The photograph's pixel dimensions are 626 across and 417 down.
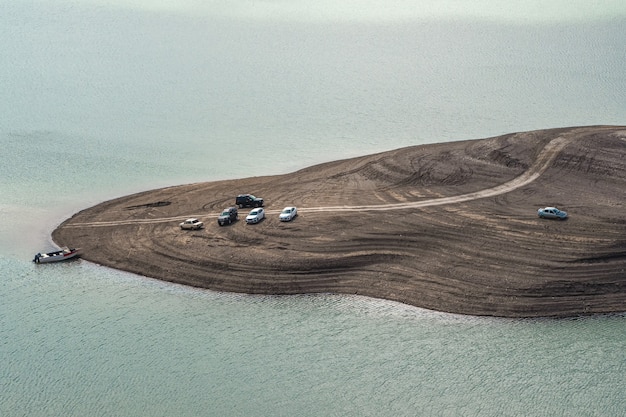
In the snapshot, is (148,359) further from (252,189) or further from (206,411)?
(252,189)

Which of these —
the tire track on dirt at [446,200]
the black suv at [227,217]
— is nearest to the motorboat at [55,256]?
the tire track on dirt at [446,200]

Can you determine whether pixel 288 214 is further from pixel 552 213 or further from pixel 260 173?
pixel 552 213

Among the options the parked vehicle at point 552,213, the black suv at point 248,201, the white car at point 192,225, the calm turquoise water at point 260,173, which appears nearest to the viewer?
the calm turquoise water at point 260,173

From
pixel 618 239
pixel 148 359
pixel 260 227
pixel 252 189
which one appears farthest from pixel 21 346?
pixel 618 239

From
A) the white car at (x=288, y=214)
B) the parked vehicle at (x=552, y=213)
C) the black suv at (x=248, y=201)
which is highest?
the black suv at (x=248, y=201)

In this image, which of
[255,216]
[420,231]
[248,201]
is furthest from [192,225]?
[420,231]

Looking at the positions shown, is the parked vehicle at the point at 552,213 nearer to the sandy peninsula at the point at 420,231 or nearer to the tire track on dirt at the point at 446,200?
the sandy peninsula at the point at 420,231
